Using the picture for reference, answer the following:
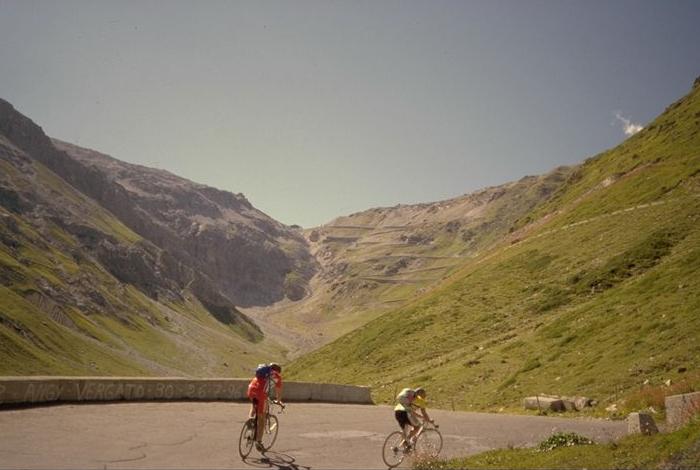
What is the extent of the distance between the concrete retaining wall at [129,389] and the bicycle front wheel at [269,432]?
10.3 meters

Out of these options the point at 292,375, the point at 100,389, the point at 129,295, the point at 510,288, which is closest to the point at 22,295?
the point at 129,295

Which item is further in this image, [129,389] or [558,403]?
[558,403]

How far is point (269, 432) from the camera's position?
54.7 ft

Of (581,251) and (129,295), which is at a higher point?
(129,295)

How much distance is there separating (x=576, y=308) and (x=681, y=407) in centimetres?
3173

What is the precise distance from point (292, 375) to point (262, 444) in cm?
6728

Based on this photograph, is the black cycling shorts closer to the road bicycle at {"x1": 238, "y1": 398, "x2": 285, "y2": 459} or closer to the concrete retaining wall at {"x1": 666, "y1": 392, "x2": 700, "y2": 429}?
the road bicycle at {"x1": 238, "y1": 398, "x2": 285, "y2": 459}

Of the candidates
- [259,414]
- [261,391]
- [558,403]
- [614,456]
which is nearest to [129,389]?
[261,391]

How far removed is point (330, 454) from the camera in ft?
55.8

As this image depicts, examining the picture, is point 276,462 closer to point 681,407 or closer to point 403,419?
point 403,419

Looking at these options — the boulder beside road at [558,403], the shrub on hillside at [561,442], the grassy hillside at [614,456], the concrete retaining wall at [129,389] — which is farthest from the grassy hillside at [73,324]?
the shrub on hillside at [561,442]

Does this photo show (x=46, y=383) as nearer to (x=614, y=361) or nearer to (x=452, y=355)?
(x=614, y=361)

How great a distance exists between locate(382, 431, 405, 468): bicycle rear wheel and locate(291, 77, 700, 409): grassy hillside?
18.3m

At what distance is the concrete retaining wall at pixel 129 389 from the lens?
2075 cm
